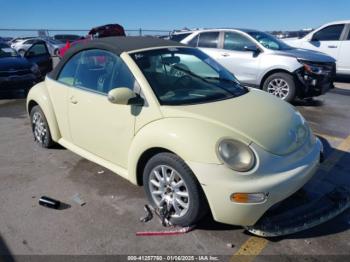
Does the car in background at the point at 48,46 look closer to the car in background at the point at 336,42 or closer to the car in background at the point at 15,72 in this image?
the car in background at the point at 15,72

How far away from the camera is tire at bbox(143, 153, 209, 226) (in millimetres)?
2777

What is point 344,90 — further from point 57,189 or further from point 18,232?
point 18,232

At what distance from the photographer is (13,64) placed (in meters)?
8.84

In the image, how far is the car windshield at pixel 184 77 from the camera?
10.9 feet

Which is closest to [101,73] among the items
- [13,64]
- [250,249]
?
[250,249]

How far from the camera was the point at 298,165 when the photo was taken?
2.84 m

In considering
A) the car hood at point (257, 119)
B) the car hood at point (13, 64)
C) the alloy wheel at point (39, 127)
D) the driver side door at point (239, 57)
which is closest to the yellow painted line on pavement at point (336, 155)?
the car hood at point (257, 119)

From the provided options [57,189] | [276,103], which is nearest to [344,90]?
[276,103]

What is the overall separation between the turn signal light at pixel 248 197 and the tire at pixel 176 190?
298mm

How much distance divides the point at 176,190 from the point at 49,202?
4.42 ft

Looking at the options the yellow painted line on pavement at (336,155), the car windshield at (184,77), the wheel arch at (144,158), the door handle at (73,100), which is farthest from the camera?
the yellow painted line on pavement at (336,155)

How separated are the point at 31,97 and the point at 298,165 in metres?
3.71

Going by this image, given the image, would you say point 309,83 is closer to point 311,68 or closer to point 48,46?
point 311,68

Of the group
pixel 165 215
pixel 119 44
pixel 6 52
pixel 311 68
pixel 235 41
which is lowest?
pixel 165 215
